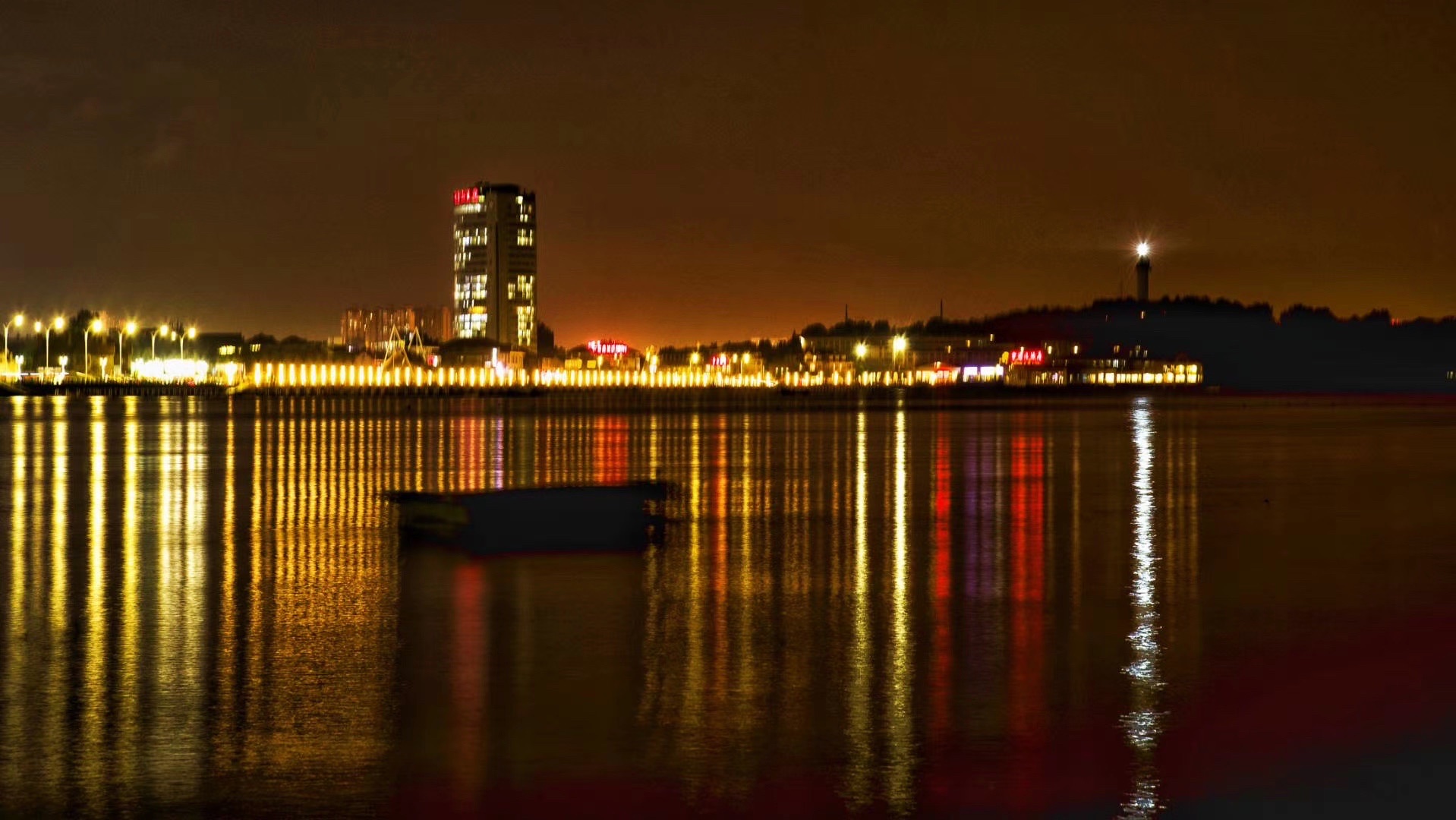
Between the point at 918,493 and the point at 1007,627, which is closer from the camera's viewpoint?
the point at 1007,627

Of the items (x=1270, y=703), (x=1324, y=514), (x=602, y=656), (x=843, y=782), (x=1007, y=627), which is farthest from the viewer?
(x=1324, y=514)

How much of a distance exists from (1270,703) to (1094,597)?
5.54 m

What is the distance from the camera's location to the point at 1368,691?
1295 centimetres

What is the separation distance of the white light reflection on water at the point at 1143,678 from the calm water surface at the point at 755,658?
0.04 metres

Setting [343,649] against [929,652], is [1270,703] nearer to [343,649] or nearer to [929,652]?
[929,652]

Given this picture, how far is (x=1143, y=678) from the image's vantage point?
13.5 metres

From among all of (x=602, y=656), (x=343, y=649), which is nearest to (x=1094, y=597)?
(x=602, y=656)

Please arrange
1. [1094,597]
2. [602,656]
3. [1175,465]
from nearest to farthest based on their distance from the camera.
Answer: [602,656]
[1094,597]
[1175,465]

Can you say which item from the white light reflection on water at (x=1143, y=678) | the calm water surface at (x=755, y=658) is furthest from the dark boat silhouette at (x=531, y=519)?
the white light reflection on water at (x=1143, y=678)

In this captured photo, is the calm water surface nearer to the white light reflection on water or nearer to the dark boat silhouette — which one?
the white light reflection on water

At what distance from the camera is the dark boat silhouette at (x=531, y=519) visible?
2381 cm

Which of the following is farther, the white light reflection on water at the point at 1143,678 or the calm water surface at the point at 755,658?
the calm water surface at the point at 755,658

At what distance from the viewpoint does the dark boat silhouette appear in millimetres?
23812

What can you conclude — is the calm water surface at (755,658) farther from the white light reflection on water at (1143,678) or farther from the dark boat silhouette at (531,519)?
the dark boat silhouette at (531,519)
